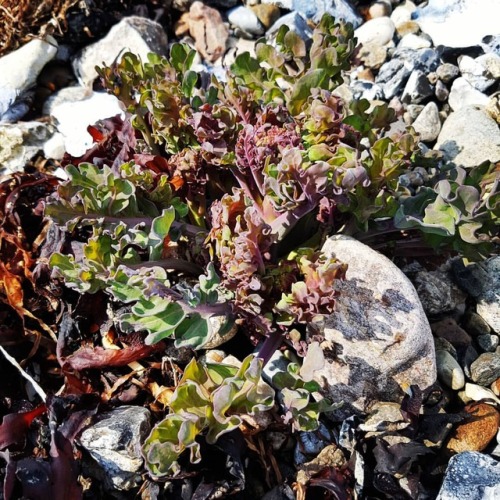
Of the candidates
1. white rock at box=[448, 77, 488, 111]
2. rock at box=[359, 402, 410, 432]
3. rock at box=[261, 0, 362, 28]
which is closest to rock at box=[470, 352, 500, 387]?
rock at box=[359, 402, 410, 432]

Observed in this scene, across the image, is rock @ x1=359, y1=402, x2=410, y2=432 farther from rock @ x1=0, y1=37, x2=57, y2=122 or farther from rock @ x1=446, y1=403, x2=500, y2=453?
rock @ x1=0, y1=37, x2=57, y2=122

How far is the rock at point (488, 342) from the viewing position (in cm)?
280

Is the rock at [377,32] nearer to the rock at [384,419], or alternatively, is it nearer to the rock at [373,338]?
the rock at [373,338]

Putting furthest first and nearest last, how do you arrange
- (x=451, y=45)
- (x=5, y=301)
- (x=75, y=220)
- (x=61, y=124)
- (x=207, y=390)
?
1. (x=451, y=45)
2. (x=61, y=124)
3. (x=5, y=301)
4. (x=75, y=220)
5. (x=207, y=390)

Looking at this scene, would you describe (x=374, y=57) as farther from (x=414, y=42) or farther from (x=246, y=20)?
(x=246, y=20)

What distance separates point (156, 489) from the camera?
2.24 m

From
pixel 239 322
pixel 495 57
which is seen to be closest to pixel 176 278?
pixel 239 322

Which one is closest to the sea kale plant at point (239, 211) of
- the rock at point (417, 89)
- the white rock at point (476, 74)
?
the rock at point (417, 89)

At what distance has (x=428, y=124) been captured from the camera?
11.5 ft

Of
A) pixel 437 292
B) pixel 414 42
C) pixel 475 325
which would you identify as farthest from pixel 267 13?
pixel 475 325

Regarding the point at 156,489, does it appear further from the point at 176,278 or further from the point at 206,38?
the point at 206,38

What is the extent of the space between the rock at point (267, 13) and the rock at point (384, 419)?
2611mm

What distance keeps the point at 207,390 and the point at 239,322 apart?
0.46m

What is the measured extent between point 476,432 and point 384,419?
1.15 feet
